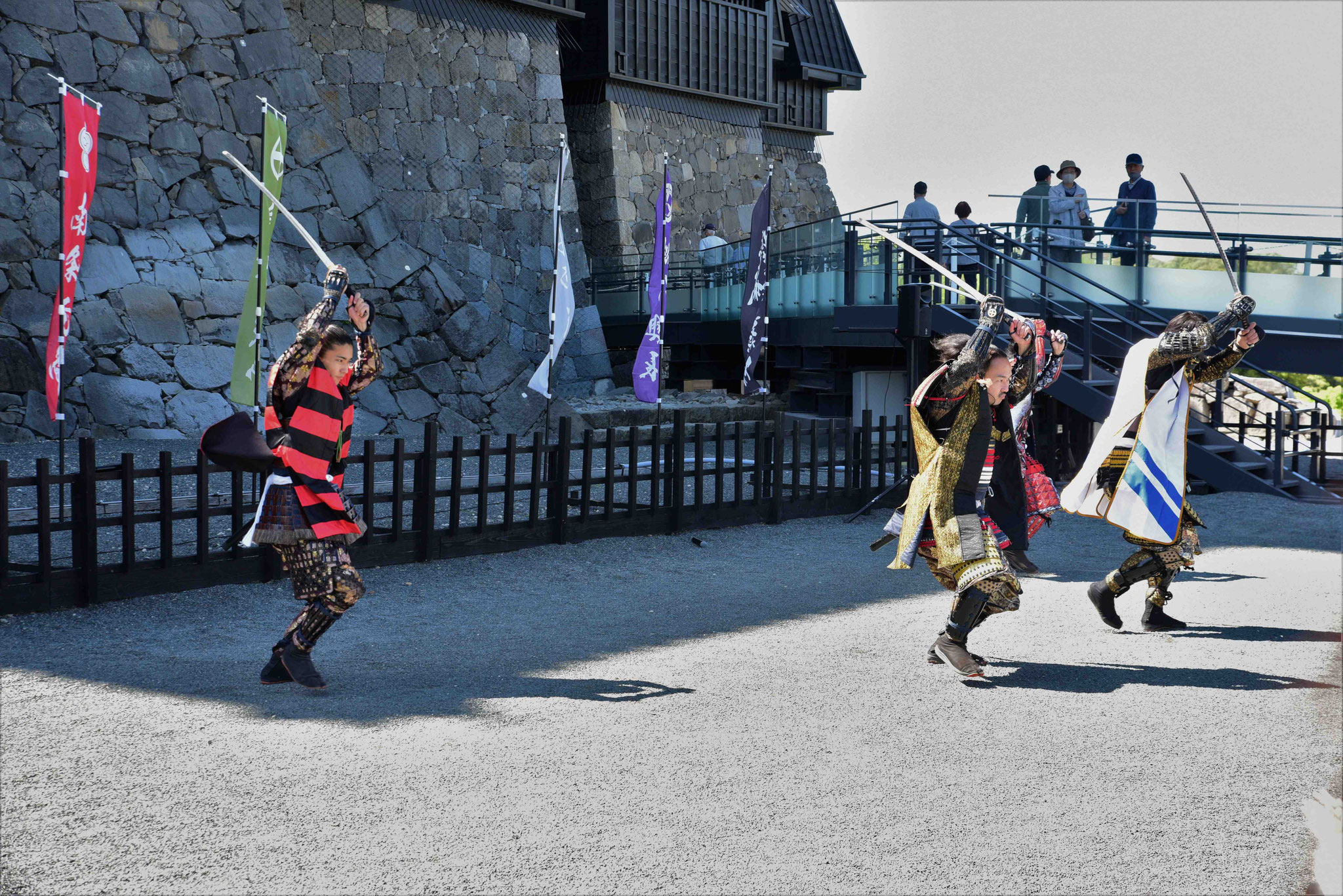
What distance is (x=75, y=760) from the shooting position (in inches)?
170

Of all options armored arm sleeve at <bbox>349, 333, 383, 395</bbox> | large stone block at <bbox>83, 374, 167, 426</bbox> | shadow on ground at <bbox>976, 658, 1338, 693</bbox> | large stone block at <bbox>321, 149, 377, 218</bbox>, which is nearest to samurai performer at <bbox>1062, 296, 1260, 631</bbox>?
shadow on ground at <bbox>976, 658, 1338, 693</bbox>

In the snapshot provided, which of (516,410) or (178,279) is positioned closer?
(178,279)

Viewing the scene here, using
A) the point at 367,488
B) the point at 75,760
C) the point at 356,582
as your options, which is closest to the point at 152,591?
the point at 367,488

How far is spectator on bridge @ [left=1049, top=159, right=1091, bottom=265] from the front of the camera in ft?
48.1

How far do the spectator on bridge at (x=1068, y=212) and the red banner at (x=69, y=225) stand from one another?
1068cm

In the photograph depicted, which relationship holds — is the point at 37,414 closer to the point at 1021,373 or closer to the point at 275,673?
the point at 275,673

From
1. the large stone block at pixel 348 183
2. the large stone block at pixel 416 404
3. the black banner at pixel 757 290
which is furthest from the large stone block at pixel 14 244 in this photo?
the black banner at pixel 757 290

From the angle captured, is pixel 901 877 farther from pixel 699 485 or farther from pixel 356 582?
pixel 699 485

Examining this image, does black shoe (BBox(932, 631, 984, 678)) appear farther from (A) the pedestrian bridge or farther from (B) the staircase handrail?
(B) the staircase handrail

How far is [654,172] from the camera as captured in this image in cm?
2525

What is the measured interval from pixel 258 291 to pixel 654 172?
55.2ft

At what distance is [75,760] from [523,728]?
162 cm

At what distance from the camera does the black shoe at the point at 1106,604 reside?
6.82 meters

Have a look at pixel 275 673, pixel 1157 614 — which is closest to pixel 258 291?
pixel 275 673
